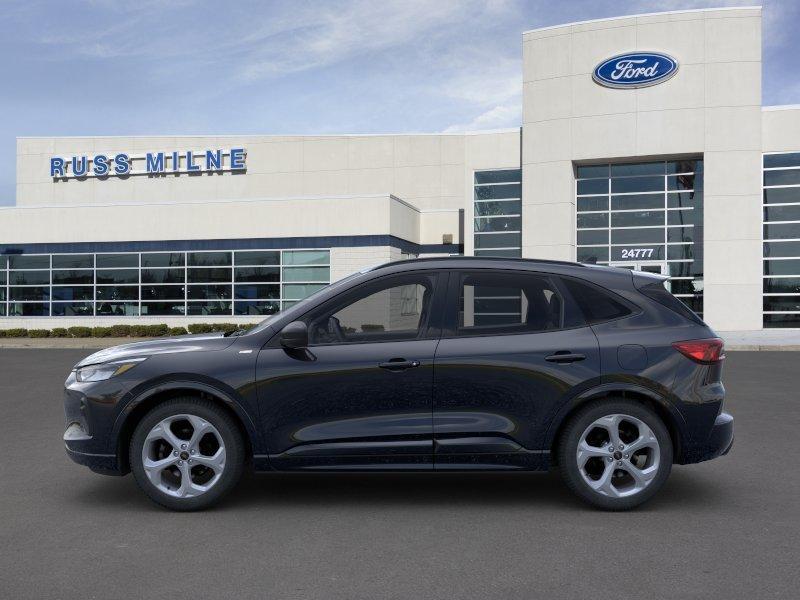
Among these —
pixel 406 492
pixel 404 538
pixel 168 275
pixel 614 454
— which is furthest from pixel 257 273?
pixel 404 538

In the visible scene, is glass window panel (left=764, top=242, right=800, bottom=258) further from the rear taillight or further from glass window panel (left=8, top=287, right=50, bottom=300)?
glass window panel (left=8, top=287, right=50, bottom=300)

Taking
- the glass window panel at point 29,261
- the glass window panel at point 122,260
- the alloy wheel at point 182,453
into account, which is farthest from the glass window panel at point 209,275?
the alloy wheel at point 182,453

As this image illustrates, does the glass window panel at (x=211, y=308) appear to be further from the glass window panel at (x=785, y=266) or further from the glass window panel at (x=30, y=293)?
the glass window panel at (x=785, y=266)

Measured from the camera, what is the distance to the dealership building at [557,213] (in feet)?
104

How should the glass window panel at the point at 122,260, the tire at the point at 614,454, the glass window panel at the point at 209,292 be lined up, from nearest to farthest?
the tire at the point at 614,454
the glass window panel at the point at 209,292
the glass window panel at the point at 122,260

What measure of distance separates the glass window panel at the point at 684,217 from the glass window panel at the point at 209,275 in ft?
59.8

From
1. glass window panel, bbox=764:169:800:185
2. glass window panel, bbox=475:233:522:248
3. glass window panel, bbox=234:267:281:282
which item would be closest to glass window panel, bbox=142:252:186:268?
glass window panel, bbox=234:267:281:282

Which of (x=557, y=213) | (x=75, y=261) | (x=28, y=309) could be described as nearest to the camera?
(x=557, y=213)

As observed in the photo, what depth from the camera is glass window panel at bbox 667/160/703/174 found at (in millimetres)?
32688

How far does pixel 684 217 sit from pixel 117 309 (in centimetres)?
2403

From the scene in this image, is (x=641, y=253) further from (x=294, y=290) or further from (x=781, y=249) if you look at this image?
(x=294, y=290)

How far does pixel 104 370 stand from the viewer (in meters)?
5.76

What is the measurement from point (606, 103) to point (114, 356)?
29772 mm

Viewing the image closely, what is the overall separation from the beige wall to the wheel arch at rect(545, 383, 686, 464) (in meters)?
28.0
